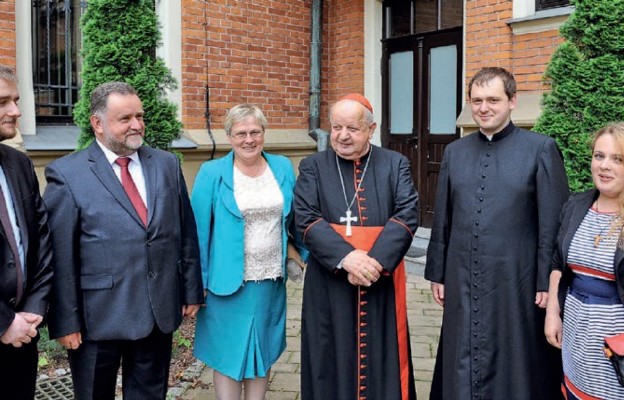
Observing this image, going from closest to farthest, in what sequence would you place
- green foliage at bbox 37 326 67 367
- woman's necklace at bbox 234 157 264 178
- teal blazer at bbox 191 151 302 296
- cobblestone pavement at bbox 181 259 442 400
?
teal blazer at bbox 191 151 302 296 < woman's necklace at bbox 234 157 264 178 < cobblestone pavement at bbox 181 259 442 400 < green foliage at bbox 37 326 67 367

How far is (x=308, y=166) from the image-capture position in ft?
11.0

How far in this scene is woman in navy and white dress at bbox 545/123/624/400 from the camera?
2602 millimetres

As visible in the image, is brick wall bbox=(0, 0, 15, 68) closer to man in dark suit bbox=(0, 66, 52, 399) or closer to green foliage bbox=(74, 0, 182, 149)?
green foliage bbox=(74, 0, 182, 149)

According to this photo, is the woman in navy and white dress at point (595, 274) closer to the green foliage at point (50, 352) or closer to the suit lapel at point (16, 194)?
the suit lapel at point (16, 194)

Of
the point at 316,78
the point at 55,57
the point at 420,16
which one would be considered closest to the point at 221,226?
the point at 55,57

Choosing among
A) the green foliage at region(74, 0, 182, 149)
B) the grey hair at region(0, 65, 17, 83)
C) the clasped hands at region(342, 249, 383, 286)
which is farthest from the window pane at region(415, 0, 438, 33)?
the grey hair at region(0, 65, 17, 83)

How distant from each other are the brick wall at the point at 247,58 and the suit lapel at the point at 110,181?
522 centimetres

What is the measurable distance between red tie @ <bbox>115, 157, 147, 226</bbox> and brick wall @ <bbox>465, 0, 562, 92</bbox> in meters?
4.98

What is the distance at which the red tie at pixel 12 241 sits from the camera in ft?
8.45

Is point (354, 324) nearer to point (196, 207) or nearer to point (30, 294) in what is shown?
point (196, 207)

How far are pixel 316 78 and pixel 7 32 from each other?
439 cm

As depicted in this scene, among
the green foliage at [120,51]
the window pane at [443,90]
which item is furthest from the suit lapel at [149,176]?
the window pane at [443,90]

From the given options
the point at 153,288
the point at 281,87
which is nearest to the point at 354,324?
the point at 153,288

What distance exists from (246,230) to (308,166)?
48cm
